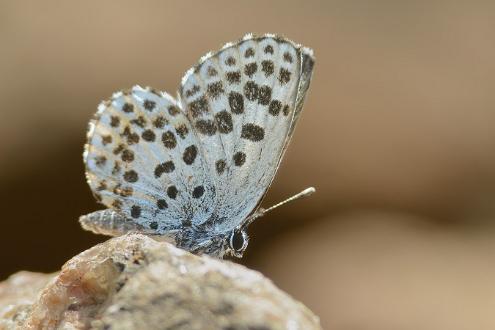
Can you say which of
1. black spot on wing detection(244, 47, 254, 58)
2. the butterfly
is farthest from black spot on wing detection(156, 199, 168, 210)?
black spot on wing detection(244, 47, 254, 58)

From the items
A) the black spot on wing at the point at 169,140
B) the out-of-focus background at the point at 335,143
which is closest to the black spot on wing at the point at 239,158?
the black spot on wing at the point at 169,140

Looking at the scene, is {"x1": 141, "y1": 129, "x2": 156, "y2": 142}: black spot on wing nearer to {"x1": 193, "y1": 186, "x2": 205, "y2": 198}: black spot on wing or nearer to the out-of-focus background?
{"x1": 193, "y1": 186, "x2": 205, "y2": 198}: black spot on wing

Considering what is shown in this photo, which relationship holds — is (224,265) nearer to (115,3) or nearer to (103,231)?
(103,231)

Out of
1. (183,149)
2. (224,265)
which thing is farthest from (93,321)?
(183,149)

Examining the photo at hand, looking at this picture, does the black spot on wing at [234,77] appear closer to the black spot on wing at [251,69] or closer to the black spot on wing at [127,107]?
the black spot on wing at [251,69]

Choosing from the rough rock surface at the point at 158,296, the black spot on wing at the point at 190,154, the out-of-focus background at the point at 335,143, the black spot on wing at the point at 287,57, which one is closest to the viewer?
the rough rock surface at the point at 158,296

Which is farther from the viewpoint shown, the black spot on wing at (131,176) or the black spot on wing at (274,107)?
the black spot on wing at (131,176)

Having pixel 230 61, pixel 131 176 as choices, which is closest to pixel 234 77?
pixel 230 61

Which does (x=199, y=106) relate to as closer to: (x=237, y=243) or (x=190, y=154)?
(x=190, y=154)
